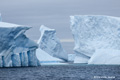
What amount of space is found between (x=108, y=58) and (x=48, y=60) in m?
7.06

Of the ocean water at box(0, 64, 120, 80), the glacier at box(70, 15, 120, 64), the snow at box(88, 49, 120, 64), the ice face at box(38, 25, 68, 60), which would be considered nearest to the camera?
the ocean water at box(0, 64, 120, 80)

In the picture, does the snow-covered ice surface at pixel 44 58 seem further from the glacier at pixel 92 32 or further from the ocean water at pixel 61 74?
the ocean water at pixel 61 74

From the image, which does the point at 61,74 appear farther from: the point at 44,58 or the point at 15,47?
the point at 44,58

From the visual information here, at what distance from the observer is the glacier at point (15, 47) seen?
94.0ft

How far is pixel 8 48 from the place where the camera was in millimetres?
29062

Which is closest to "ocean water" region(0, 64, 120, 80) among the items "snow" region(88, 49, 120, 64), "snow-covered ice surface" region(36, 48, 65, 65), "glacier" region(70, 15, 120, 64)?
"snow" region(88, 49, 120, 64)

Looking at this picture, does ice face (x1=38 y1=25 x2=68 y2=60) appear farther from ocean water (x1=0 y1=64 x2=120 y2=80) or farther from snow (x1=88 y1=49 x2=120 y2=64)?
ocean water (x1=0 y1=64 x2=120 y2=80)

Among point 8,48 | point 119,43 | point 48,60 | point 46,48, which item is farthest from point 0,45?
point 46,48

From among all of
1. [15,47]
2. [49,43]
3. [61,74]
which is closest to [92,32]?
[49,43]

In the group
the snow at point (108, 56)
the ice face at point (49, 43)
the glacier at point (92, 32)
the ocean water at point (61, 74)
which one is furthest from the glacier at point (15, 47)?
the ice face at point (49, 43)

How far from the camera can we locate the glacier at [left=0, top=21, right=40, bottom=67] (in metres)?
28.6

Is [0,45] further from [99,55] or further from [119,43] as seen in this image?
[119,43]

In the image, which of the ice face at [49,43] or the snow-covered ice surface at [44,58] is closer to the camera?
the snow-covered ice surface at [44,58]

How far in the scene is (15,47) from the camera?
29.9 meters
